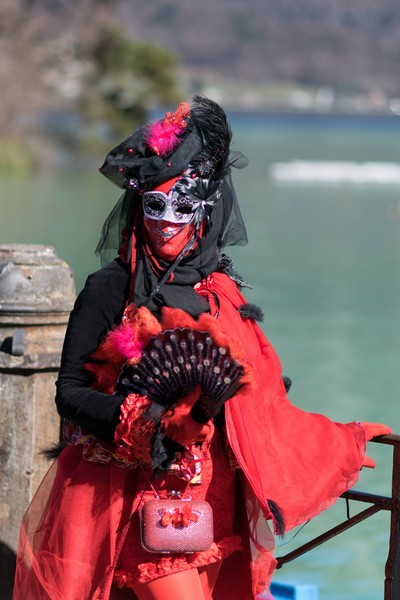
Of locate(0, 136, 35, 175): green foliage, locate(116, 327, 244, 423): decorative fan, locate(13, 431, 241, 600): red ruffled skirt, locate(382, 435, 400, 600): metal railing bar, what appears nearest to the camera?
locate(116, 327, 244, 423): decorative fan

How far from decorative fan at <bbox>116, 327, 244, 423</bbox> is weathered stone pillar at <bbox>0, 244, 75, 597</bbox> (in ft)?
3.56

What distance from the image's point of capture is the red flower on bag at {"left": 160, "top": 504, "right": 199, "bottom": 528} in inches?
106

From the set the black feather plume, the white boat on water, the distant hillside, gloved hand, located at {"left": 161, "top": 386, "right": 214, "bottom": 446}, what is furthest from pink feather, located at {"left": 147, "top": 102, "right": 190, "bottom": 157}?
the distant hillside

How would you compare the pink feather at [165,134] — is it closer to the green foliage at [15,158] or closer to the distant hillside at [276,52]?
the green foliage at [15,158]

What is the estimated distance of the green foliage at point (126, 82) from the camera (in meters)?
50.8

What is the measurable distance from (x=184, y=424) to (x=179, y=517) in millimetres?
257

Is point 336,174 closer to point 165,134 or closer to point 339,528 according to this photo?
point 339,528

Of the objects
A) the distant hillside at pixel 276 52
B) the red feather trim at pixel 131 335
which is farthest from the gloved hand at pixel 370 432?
the distant hillside at pixel 276 52

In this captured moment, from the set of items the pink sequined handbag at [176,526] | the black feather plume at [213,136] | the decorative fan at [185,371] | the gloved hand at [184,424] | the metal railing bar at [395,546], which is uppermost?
the black feather plume at [213,136]

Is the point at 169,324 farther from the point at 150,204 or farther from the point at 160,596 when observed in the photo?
A: the point at 160,596

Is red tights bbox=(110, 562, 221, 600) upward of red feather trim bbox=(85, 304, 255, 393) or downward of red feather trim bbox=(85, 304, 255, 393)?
downward

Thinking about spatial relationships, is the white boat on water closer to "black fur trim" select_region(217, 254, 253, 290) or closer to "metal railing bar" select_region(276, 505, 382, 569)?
"metal railing bar" select_region(276, 505, 382, 569)

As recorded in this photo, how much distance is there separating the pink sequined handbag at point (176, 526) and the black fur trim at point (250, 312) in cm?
45

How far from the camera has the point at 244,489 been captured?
2.85m
